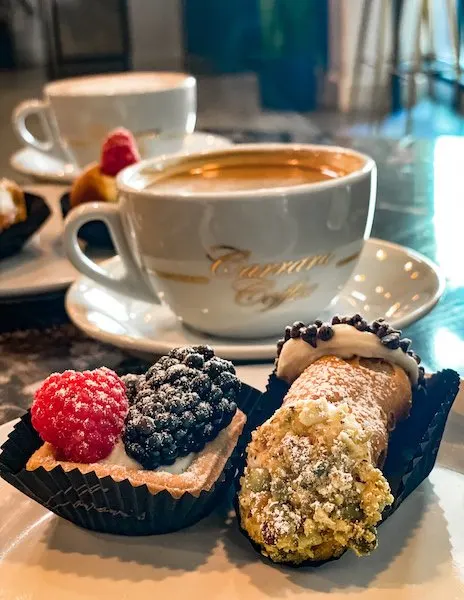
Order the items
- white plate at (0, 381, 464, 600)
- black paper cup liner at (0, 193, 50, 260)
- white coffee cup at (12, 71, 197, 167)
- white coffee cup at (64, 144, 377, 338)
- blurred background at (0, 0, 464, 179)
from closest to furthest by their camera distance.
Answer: white plate at (0, 381, 464, 600) < white coffee cup at (64, 144, 377, 338) < black paper cup liner at (0, 193, 50, 260) < white coffee cup at (12, 71, 197, 167) < blurred background at (0, 0, 464, 179)

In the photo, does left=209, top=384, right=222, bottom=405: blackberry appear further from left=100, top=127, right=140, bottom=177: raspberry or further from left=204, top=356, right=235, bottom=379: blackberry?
left=100, top=127, right=140, bottom=177: raspberry

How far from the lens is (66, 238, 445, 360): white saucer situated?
81cm

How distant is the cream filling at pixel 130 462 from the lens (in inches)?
23.2

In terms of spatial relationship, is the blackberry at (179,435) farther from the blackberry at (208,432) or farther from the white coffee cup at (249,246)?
the white coffee cup at (249,246)

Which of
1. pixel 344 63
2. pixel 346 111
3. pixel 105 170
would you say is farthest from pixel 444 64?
pixel 105 170

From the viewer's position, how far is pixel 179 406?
23.4 inches

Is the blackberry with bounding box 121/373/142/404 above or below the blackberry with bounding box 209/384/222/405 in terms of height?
below

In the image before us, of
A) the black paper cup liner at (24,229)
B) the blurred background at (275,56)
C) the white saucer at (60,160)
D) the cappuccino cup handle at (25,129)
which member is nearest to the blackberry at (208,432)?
the black paper cup liner at (24,229)

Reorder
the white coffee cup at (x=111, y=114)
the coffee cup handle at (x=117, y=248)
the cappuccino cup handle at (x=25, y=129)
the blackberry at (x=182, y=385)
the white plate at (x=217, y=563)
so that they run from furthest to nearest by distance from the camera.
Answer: the cappuccino cup handle at (x=25, y=129) → the white coffee cup at (x=111, y=114) → the coffee cup handle at (x=117, y=248) → the blackberry at (x=182, y=385) → the white plate at (x=217, y=563)

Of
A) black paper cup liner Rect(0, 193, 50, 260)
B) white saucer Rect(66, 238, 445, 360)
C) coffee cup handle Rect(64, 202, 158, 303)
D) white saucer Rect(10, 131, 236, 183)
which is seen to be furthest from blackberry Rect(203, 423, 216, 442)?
white saucer Rect(10, 131, 236, 183)

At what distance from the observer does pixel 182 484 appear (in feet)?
1.88

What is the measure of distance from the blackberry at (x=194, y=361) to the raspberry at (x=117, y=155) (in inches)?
22.1

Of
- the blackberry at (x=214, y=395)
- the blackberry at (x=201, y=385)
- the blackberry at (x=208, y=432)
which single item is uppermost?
the blackberry at (x=201, y=385)

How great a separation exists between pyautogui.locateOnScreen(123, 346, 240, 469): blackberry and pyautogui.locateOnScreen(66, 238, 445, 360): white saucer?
13cm
